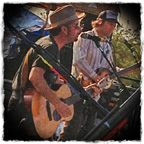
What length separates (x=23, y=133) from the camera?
3.82 meters

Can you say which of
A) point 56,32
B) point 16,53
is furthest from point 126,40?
point 16,53

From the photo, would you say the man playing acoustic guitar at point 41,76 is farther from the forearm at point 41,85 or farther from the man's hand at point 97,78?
the man's hand at point 97,78

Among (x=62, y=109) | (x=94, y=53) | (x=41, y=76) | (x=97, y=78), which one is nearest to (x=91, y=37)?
(x=94, y=53)

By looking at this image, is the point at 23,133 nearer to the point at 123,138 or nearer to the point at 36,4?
the point at 123,138

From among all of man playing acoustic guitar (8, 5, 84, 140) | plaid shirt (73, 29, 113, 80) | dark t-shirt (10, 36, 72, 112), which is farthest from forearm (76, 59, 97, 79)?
man playing acoustic guitar (8, 5, 84, 140)

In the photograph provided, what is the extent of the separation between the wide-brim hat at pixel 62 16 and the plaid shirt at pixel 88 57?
29 centimetres

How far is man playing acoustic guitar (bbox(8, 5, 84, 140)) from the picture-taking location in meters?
3.66

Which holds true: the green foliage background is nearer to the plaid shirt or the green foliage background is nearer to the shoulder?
the plaid shirt

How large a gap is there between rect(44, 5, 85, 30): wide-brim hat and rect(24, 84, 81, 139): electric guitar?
31.4 inches

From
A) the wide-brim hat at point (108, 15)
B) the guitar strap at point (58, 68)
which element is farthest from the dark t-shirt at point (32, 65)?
the wide-brim hat at point (108, 15)

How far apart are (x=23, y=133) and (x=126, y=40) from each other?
183 cm

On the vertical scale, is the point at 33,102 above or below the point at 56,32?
below

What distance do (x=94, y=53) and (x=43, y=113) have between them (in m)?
1.03

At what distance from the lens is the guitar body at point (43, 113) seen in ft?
12.1
